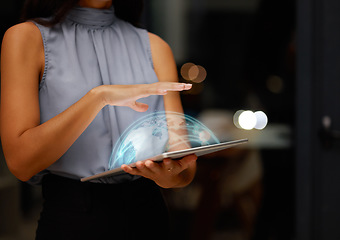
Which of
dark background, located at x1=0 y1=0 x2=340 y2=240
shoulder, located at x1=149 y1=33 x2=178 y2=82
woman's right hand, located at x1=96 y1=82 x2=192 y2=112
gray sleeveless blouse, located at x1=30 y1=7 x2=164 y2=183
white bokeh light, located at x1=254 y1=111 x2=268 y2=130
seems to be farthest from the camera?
dark background, located at x1=0 y1=0 x2=340 y2=240

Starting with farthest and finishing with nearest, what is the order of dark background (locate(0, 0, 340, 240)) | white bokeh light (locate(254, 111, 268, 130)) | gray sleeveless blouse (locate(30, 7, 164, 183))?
dark background (locate(0, 0, 340, 240)), white bokeh light (locate(254, 111, 268, 130)), gray sleeveless blouse (locate(30, 7, 164, 183))

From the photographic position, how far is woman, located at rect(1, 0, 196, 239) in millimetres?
786

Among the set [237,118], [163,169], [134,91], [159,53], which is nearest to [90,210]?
[163,169]

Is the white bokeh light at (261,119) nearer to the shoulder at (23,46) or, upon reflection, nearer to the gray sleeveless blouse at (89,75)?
the gray sleeveless blouse at (89,75)

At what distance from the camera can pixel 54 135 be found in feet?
2.56

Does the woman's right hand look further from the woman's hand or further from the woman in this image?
the woman's hand

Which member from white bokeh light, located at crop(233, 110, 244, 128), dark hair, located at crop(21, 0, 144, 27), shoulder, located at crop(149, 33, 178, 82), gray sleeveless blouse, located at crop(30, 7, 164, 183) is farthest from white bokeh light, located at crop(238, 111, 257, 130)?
dark hair, located at crop(21, 0, 144, 27)

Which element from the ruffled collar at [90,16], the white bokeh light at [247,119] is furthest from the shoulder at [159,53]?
the white bokeh light at [247,119]

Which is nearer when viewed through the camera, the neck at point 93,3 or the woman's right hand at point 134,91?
the woman's right hand at point 134,91

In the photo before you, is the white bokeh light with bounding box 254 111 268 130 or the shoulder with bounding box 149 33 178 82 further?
the white bokeh light with bounding box 254 111 268 130

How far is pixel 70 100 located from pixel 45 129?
92mm

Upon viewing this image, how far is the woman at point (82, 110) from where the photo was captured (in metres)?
0.79

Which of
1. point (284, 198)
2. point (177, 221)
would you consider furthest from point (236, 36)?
point (177, 221)

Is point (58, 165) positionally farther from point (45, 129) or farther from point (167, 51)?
point (167, 51)
